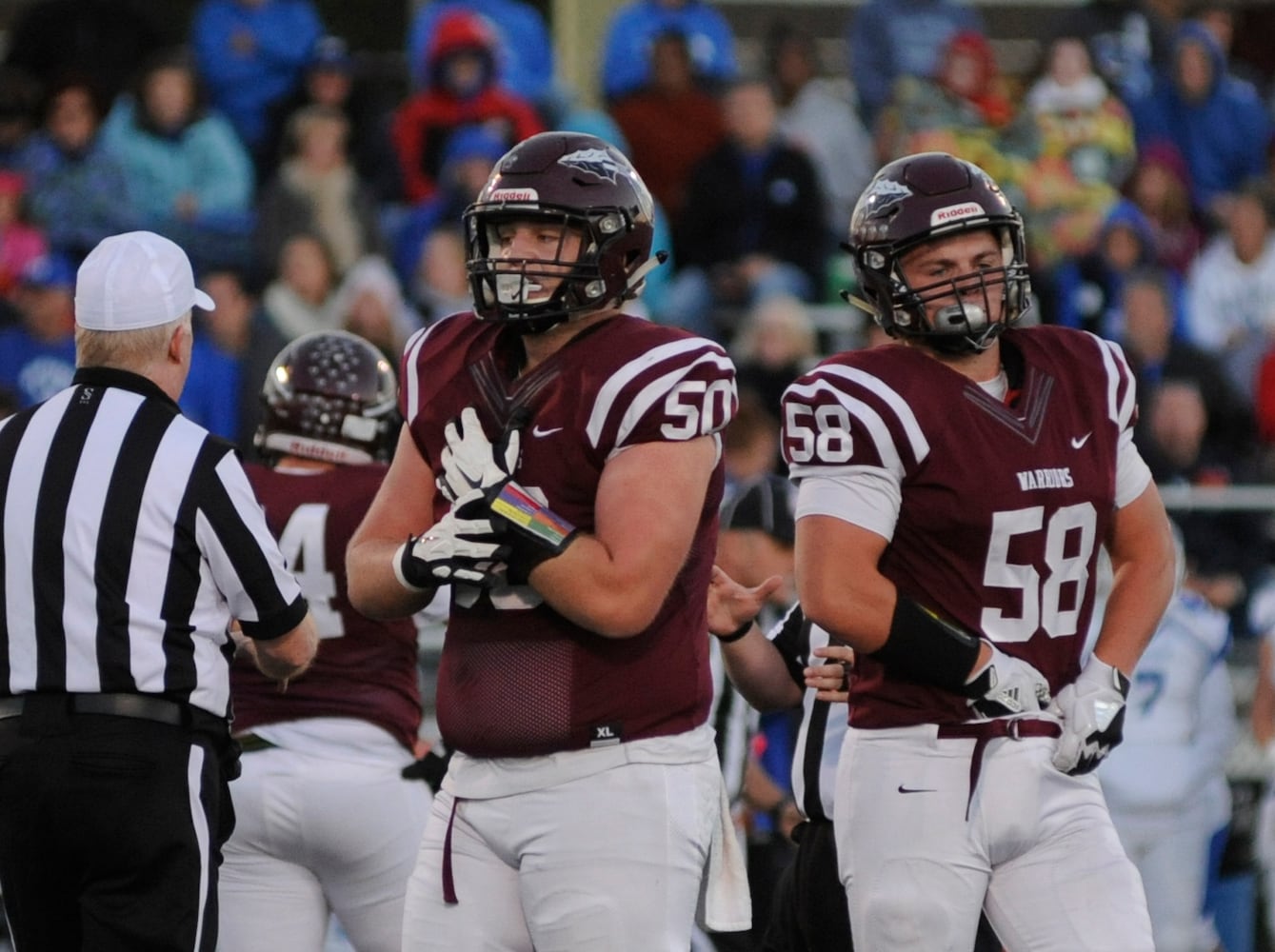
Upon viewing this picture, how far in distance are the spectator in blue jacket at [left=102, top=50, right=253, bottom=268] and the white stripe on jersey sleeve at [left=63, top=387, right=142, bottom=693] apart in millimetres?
5967

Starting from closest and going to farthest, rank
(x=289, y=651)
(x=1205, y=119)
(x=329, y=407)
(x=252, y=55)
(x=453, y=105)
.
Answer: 1. (x=289, y=651)
2. (x=329, y=407)
3. (x=453, y=105)
4. (x=252, y=55)
5. (x=1205, y=119)

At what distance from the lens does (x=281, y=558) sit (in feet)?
14.1

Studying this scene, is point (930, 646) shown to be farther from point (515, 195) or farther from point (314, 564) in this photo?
point (314, 564)

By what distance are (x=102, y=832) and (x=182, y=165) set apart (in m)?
6.52

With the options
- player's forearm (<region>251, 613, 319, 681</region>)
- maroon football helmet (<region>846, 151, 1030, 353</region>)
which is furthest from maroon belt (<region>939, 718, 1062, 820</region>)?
player's forearm (<region>251, 613, 319, 681</region>)

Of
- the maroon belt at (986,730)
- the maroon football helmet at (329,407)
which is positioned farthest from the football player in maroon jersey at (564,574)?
the maroon football helmet at (329,407)

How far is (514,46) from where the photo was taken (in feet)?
36.4

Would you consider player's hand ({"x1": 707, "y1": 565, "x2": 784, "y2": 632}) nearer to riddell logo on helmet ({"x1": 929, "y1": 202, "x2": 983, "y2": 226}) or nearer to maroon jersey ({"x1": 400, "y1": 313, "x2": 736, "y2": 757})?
maroon jersey ({"x1": 400, "y1": 313, "x2": 736, "y2": 757})

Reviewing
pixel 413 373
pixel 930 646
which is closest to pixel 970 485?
pixel 930 646

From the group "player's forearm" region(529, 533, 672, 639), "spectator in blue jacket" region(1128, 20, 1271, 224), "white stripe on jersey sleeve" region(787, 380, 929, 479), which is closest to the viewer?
"player's forearm" region(529, 533, 672, 639)

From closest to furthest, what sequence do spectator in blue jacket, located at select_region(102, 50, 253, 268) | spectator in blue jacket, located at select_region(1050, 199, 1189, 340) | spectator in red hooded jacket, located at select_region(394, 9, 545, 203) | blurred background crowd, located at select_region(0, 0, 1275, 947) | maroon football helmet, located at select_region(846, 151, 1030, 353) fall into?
maroon football helmet, located at select_region(846, 151, 1030, 353) → blurred background crowd, located at select_region(0, 0, 1275, 947) → spectator in blue jacket, located at select_region(102, 50, 253, 268) → spectator in blue jacket, located at select_region(1050, 199, 1189, 340) → spectator in red hooded jacket, located at select_region(394, 9, 545, 203)

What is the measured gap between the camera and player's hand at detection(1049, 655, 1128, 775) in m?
4.00

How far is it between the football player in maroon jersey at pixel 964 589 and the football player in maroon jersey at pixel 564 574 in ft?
0.87

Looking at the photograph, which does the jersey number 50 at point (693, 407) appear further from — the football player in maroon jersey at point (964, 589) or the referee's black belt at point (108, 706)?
the referee's black belt at point (108, 706)
